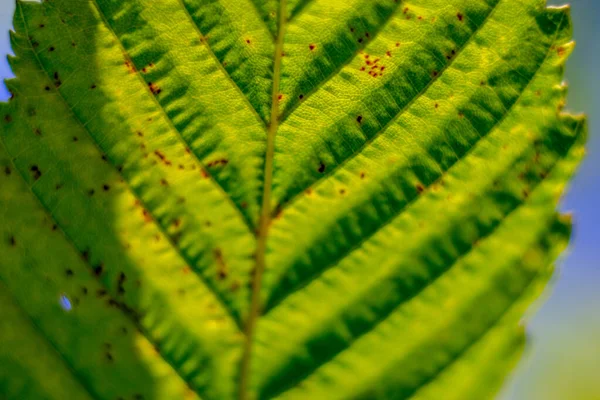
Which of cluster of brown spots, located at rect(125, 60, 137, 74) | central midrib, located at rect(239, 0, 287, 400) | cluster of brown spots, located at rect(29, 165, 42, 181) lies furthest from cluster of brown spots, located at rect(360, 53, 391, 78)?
cluster of brown spots, located at rect(29, 165, 42, 181)

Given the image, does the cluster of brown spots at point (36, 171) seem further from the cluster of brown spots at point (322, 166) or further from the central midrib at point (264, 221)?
the cluster of brown spots at point (322, 166)

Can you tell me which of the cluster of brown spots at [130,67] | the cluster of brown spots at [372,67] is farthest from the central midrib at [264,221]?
the cluster of brown spots at [130,67]

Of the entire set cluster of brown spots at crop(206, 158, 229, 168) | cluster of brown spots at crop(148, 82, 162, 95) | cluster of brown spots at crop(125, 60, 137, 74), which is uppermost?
cluster of brown spots at crop(125, 60, 137, 74)

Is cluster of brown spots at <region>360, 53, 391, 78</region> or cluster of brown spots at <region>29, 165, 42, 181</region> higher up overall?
cluster of brown spots at <region>29, 165, 42, 181</region>

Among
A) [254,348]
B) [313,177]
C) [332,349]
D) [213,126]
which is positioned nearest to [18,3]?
[213,126]

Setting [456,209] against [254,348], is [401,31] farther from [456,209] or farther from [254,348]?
[254,348]

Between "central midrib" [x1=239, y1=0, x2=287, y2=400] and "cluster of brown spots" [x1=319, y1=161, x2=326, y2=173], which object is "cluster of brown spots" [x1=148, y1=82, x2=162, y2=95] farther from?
"cluster of brown spots" [x1=319, y1=161, x2=326, y2=173]

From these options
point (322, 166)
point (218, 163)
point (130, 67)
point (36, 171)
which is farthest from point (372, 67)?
point (36, 171)
